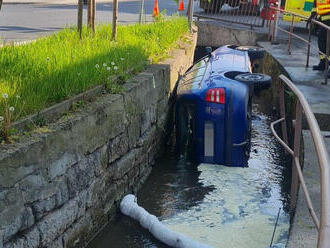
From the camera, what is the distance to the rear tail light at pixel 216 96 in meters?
6.75

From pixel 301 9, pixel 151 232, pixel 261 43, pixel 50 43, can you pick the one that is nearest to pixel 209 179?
pixel 151 232

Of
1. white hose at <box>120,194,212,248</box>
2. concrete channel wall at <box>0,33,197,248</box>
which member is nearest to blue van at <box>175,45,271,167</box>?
concrete channel wall at <box>0,33,197,248</box>

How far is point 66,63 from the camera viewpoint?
215 inches

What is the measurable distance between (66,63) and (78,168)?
1.33 m

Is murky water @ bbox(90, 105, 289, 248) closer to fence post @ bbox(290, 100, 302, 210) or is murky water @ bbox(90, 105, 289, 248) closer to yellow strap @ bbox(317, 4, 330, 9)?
fence post @ bbox(290, 100, 302, 210)

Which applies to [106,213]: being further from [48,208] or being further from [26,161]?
[26,161]

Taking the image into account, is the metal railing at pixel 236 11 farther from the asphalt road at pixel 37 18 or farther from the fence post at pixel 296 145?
the fence post at pixel 296 145

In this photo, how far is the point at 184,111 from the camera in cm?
725

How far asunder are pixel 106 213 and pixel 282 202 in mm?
2198

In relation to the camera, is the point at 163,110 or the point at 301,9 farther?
the point at 301,9

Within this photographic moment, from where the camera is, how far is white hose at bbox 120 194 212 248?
504 cm

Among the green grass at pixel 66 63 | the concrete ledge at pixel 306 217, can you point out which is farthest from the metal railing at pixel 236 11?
the concrete ledge at pixel 306 217

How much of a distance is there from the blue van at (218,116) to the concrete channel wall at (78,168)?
51 centimetres

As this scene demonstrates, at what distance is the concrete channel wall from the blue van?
0.51m
